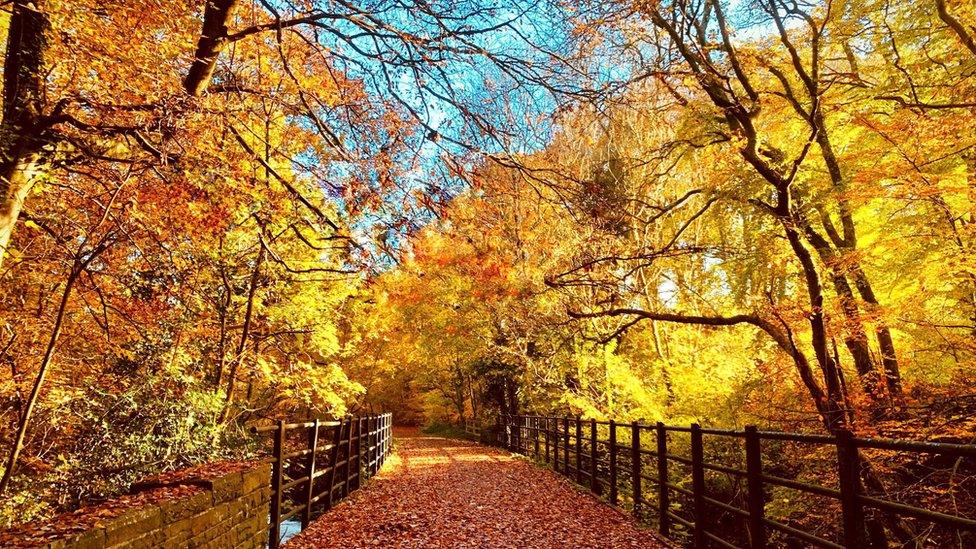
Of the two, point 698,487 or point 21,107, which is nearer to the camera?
point 21,107

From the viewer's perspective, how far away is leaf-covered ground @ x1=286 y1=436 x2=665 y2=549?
657 centimetres

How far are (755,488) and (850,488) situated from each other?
112 cm

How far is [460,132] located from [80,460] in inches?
229

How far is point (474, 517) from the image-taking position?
799 cm

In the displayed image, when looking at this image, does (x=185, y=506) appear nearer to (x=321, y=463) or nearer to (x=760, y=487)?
(x=760, y=487)

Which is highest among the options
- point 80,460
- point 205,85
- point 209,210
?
point 205,85

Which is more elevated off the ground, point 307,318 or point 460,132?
point 460,132

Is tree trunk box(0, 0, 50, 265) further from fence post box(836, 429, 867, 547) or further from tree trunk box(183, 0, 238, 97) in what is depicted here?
fence post box(836, 429, 867, 547)

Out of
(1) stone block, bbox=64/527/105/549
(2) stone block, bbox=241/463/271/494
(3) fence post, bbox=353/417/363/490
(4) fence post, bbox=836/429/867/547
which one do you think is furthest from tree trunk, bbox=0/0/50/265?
(3) fence post, bbox=353/417/363/490

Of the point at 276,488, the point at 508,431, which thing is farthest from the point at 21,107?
the point at 508,431

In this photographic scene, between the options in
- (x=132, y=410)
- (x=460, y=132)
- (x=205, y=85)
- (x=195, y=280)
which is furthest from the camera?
(x=195, y=280)

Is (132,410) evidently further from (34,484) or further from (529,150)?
(529,150)

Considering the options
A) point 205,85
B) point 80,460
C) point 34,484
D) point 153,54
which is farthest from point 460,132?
point 34,484

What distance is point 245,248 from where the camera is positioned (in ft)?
36.9
